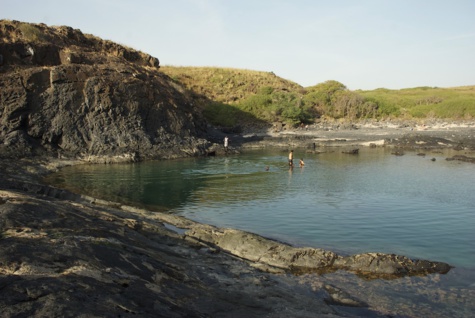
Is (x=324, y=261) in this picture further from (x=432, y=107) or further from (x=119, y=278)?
(x=432, y=107)

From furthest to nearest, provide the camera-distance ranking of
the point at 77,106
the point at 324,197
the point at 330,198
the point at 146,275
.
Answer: the point at 77,106 → the point at 324,197 → the point at 330,198 → the point at 146,275

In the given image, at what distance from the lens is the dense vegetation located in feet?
222

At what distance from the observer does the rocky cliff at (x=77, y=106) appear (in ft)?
112

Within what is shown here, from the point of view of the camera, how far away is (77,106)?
36781 millimetres

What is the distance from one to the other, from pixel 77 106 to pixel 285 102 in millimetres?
40172

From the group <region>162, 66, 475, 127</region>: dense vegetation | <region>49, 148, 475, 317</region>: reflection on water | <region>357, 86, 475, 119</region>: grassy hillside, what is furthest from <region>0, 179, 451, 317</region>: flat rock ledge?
<region>357, 86, 475, 119</region>: grassy hillside

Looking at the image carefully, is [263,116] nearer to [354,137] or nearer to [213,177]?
[354,137]

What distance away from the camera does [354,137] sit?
5500cm

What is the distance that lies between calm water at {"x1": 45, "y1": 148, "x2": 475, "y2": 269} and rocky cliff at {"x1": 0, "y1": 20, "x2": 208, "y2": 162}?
412cm

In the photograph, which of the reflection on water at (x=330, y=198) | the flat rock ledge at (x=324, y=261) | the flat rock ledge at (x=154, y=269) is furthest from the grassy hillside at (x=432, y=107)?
the flat rock ledge at (x=154, y=269)

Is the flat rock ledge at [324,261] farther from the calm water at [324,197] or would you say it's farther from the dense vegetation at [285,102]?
the dense vegetation at [285,102]

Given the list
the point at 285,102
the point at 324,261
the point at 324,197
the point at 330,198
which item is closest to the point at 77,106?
the point at 324,197

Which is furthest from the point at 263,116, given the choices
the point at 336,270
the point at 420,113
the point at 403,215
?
the point at 336,270

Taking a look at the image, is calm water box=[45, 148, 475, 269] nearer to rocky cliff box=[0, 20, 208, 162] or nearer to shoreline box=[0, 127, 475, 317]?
shoreline box=[0, 127, 475, 317]
